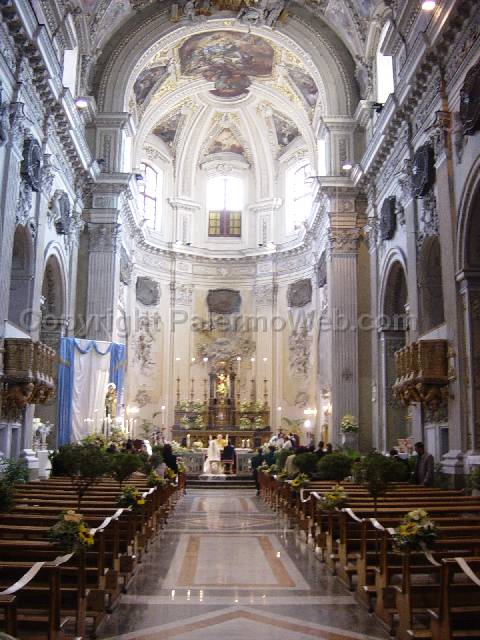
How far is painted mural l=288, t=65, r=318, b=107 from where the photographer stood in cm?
2722

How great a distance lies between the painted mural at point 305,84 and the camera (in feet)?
89.3

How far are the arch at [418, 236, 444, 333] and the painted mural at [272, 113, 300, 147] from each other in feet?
54.0

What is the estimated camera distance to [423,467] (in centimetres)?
1283

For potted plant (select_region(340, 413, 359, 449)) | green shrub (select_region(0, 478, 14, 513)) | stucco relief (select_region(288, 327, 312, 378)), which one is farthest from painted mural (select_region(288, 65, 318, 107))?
green shrub (select_region(0, 478, 14, 513))

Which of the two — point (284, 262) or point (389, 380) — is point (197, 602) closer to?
point (389, 380)

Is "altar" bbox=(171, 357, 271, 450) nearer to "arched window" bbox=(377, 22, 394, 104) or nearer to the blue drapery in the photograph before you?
the blue drapery

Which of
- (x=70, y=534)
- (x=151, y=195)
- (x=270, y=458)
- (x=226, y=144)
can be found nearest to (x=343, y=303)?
(x=270, y=458)

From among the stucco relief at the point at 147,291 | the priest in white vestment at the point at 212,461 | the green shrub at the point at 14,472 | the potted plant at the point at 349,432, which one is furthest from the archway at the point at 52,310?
the stucco relief at the point at 147,291

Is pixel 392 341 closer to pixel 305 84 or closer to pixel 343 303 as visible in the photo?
pixel 343 303

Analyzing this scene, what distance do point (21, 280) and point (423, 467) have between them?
10.1 metres

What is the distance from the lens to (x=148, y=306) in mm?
31812

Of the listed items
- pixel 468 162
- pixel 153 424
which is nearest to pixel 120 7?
pixel 468 162

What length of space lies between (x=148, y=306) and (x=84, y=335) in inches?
363

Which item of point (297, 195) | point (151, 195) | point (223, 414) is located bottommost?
point (223, 414)
